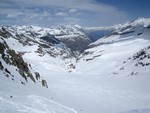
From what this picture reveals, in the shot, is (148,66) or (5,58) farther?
(148,66)

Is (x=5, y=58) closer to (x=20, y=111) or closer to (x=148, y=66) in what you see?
(x=20, y=111)

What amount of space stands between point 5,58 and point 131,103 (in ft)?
83.2

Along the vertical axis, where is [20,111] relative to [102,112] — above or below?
below

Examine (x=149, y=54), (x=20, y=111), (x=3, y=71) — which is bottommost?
(x=20, y=111)

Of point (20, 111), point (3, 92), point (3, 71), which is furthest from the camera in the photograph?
point (3, 71)

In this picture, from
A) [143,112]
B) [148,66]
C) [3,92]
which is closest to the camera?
[3,92]

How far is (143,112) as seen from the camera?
80.0 feet

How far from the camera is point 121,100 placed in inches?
1839

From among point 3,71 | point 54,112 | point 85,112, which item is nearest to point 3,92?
point 54,112

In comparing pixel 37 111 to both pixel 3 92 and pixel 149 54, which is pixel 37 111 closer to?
pixel 3 92

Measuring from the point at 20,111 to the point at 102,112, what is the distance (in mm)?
17864

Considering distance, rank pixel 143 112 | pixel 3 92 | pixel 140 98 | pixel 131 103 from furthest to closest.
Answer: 1. pixel 140 98
2. pixel 131 103
3. pixel 143 112
4. pixel 3 92

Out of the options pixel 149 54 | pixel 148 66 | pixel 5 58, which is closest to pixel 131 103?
pixel 5 58

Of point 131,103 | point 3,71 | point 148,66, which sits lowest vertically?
point 3,71
